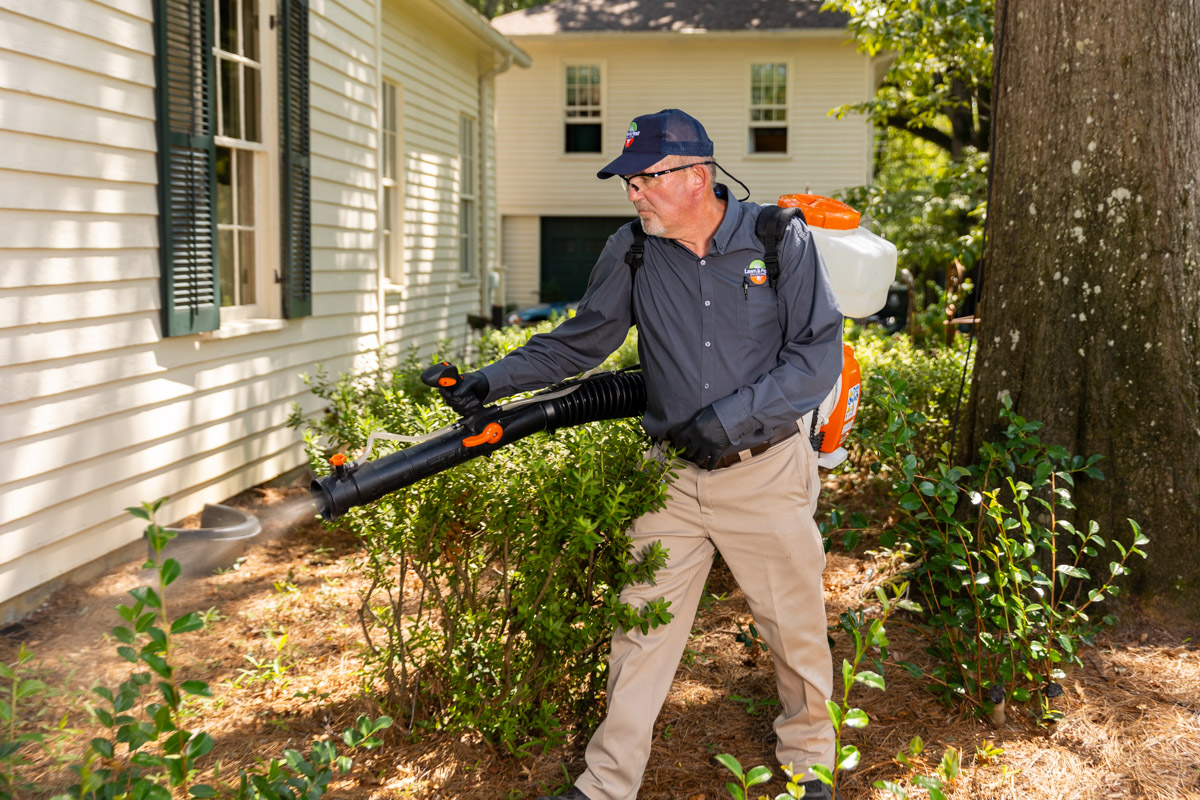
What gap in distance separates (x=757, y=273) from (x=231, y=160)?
4453 mm

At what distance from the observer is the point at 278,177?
6.70 metres

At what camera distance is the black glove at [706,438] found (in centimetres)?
286

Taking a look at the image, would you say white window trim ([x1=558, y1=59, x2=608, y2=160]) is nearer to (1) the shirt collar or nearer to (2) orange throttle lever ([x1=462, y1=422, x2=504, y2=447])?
(1) the shirt collar

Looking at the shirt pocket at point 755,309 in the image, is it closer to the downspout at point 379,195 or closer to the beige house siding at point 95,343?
the beige house siding at point 95,343

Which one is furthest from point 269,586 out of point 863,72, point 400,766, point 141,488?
point 863,72

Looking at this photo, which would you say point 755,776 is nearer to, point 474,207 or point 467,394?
point 467,394

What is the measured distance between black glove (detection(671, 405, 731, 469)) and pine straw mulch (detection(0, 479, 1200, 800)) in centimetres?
107

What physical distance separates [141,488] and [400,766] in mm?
2890

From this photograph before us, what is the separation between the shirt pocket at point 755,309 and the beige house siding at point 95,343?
3.17 m

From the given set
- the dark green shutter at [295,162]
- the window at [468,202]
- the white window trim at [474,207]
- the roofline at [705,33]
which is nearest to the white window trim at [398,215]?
the white window trim at [474,207]

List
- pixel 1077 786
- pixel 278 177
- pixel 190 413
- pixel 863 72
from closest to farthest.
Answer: pixel 1077 786 < pixel 190 413 < pixel 278 177 < pixel 863 72

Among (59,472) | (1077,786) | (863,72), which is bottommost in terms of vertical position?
(1077,786)

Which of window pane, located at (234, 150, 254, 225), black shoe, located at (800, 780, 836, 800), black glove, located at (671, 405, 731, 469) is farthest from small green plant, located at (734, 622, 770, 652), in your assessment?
window pane, located at (234, 150, 254, 225)

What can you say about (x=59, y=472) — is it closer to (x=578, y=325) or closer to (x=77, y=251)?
(x=77, y=251)
